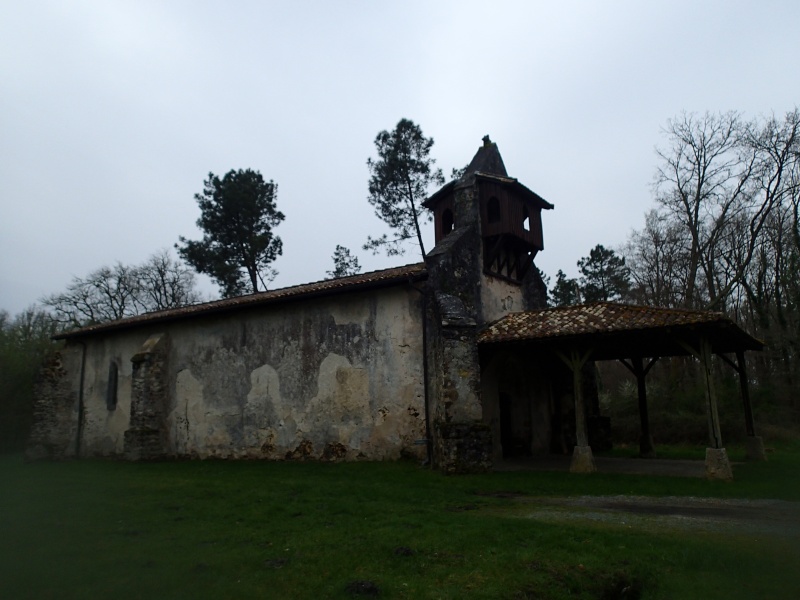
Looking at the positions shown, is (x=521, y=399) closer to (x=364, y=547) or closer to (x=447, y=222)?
(x=447, y=222)

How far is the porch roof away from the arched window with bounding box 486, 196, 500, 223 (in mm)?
3710

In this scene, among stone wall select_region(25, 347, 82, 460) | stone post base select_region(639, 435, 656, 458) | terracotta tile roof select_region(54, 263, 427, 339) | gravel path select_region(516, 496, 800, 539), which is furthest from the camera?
stone wall select_region(25, 347, 82, 460)

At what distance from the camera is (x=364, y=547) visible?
650cm

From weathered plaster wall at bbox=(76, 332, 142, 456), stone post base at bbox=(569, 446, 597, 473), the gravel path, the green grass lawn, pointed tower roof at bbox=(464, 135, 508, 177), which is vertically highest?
pointed tower roof at bbox=(464, 135, 508, 177)

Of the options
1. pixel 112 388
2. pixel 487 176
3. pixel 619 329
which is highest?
pixel 487 176

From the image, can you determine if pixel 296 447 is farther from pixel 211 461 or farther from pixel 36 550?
pixel 36 550

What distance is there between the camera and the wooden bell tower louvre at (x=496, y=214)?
18.2m

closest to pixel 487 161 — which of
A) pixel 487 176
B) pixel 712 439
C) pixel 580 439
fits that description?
pixel 487 176

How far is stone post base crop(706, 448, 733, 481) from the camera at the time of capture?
12.1 meters

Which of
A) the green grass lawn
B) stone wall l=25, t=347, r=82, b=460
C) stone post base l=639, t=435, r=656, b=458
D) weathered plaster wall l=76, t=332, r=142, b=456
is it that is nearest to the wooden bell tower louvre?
stone post base l=639, t=435, r=656, b=458

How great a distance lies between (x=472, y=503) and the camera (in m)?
9.62

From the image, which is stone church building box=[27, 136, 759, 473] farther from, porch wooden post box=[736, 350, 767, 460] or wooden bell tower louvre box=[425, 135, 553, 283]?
porch wooden post box=[736, 350, 767, 460]

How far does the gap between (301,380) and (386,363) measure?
286 cm

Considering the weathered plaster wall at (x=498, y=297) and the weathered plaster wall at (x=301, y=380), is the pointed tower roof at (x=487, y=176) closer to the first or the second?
the weathered plaster wall at (x=498, y=297)
